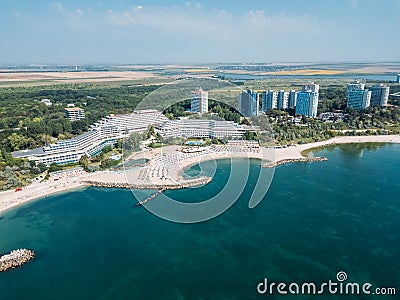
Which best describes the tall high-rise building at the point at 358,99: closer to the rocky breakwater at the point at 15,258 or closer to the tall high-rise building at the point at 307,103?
the tall high-rise building at the point at 307,103

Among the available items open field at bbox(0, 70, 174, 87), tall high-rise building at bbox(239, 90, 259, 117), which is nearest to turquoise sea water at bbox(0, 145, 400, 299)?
tall high-rise building at bbox(239, 90, 259, 117)

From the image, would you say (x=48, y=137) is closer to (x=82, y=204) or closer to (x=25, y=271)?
(x=82, y=204)

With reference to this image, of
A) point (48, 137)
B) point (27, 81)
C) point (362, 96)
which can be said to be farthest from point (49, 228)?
point (27, 81)

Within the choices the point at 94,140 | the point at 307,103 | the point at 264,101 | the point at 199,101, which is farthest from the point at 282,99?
the point at 94,140

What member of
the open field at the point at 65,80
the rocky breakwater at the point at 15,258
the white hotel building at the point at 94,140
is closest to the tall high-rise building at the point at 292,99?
the white hotel building at the point at 94,140

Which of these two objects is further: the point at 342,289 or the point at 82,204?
the point at 82,204

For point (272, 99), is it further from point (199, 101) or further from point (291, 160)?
point (291, 160)
